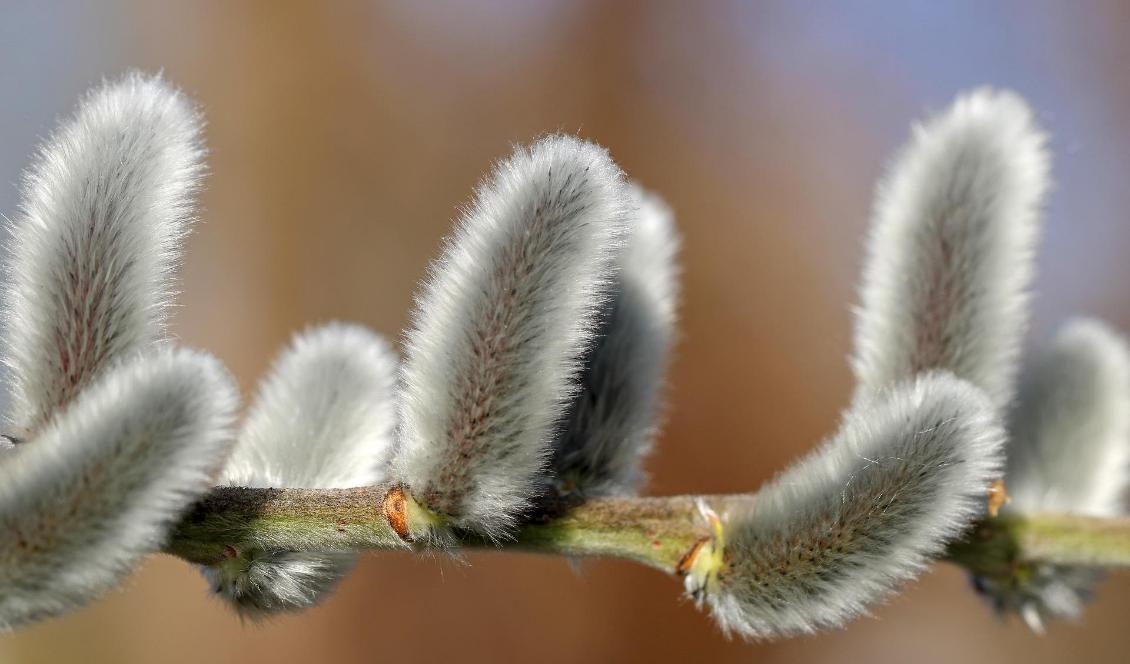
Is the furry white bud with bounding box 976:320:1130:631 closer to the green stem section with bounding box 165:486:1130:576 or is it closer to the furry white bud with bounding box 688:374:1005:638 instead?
the green stem section with bounding box 165:486:1130:576

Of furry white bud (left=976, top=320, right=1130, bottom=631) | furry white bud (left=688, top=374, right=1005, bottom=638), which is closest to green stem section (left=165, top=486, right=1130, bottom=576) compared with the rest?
furry white bud (left=688, top=374, right=1005, bottom=638)

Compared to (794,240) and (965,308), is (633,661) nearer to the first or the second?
(794,240)

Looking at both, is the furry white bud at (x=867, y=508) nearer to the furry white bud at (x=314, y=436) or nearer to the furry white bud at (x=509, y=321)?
Result: the furry white bud at (x=509, y=321)

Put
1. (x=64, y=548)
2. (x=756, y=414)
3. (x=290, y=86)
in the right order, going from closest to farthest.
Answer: (x=64, y=548)
(x=756, y=414)
(x=290, y=86)

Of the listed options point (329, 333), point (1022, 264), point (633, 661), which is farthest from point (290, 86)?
point (1022, 264)

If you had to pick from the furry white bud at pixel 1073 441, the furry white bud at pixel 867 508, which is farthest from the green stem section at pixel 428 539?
the furry white bud at pixel 1073 441

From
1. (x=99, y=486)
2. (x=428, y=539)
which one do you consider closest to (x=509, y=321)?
(x=428, y=539)
